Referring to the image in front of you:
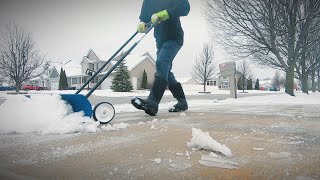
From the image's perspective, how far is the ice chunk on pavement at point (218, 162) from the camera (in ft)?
4.51

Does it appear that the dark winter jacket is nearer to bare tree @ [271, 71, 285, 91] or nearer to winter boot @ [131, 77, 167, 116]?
winter boot @ [131, 77, 167, 116]

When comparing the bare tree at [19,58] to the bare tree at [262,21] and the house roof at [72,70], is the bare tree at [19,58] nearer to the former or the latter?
the bare tree at [262,21]

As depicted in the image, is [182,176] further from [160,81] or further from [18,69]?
[18,69]

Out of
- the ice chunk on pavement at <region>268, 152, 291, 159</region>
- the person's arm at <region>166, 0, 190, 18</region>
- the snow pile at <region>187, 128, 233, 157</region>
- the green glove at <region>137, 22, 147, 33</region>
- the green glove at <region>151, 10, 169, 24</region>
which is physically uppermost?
the person's arm at <region>166, 0, 190, 18</region>

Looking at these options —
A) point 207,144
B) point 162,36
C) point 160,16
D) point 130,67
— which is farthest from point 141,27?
point 130,67

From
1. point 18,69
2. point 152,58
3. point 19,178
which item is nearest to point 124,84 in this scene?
point 18,69

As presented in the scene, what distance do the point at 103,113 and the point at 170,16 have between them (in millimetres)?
1716

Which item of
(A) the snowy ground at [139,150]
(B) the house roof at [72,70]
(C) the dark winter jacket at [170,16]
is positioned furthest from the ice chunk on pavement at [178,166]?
(B) the house roof at [72,70]

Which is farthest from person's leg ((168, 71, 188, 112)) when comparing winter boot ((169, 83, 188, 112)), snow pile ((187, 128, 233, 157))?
snow pile ((187, 128, 233, 157))

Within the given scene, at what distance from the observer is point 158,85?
3.80 m

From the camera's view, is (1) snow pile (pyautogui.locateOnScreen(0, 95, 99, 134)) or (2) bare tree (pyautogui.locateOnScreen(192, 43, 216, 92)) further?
(2) bare tree (pyautogui.locateOnScreen(192, 43, 216, 92))

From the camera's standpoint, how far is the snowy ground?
1317 millimetres

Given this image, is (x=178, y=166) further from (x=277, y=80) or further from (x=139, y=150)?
(x=277, y=80)

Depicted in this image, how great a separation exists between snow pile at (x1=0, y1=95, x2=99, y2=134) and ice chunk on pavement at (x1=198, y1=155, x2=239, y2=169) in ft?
4.45
